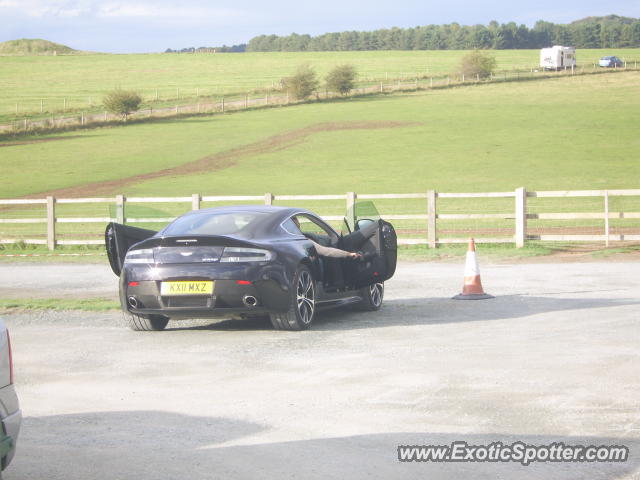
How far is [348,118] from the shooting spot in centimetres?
7400

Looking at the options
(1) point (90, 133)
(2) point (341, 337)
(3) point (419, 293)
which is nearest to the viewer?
(2) point (341, 337)

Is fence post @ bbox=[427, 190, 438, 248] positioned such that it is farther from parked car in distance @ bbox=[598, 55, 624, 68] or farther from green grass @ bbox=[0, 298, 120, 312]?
parked car in distance @ bbox=[598, 55, 624, 68]

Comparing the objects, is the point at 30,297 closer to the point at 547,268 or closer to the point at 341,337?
the point at 341,337

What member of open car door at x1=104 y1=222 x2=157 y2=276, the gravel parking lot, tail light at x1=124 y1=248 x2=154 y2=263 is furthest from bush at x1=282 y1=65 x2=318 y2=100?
tail light at x1=124 y1=248 x2=154 y2=263

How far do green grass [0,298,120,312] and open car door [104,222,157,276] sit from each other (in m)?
1.39

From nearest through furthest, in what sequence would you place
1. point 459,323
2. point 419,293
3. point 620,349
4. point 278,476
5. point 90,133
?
1. point 278,476
2. point 620,349
3. point 459,323
4. point 419,293
5. point 90,133

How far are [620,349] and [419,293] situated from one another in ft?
19.7

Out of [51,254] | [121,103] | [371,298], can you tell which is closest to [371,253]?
[371,298]

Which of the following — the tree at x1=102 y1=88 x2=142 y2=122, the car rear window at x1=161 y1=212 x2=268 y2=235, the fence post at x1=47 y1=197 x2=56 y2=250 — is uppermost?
the tree at x1=102 y1=88 x2=142 y2=122

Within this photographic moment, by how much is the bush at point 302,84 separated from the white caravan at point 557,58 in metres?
29.3

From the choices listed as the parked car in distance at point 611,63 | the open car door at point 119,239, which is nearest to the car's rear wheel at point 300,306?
the open car door at point 119,239

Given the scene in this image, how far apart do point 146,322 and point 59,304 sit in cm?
300

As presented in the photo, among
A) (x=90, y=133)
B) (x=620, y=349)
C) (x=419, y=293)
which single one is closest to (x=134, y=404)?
(x=620, y=349)

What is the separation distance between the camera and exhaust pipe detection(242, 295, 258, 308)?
35.1 feet
